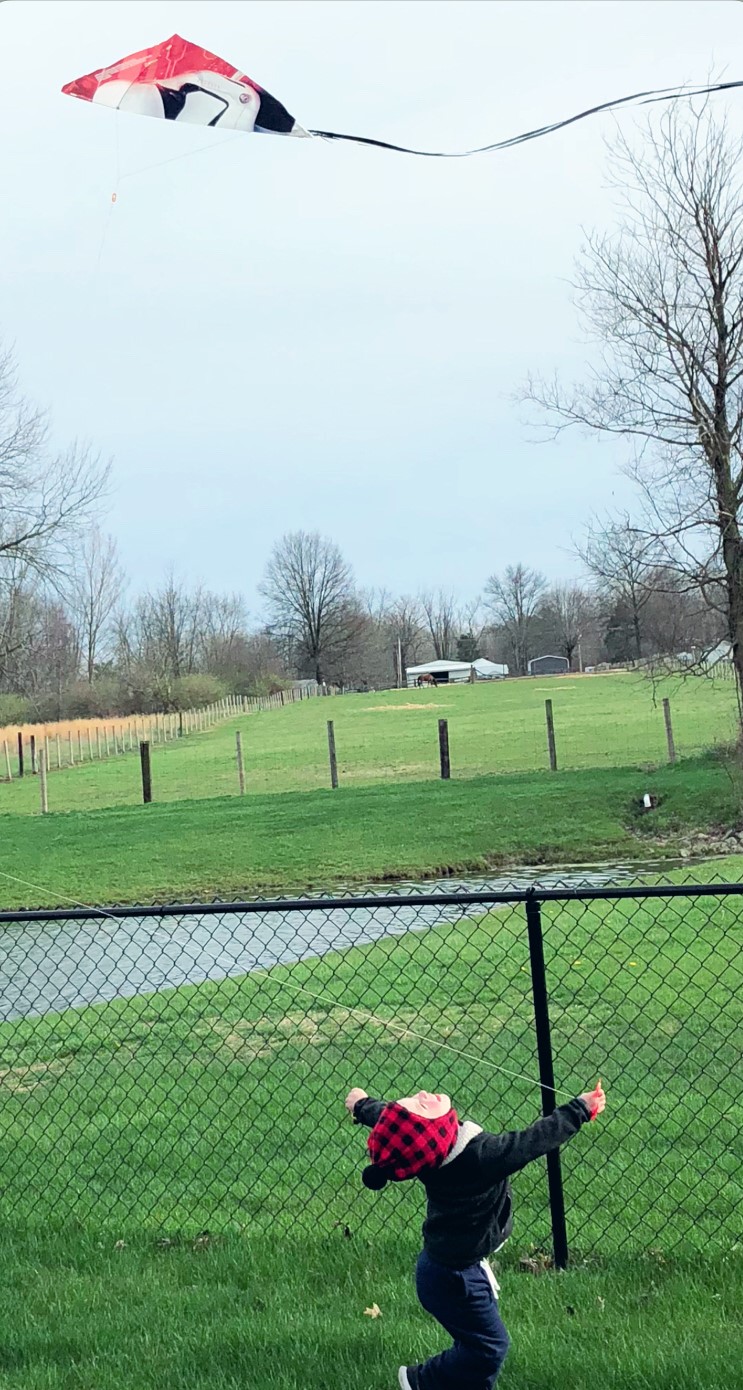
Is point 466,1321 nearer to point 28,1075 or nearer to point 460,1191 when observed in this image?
point 460,1191

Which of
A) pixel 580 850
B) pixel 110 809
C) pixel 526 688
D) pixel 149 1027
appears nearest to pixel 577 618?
pixel 526 688

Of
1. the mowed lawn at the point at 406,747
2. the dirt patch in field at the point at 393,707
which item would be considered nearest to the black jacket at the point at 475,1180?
the mowed lawn at the point at 406,747

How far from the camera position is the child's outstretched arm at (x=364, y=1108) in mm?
2938

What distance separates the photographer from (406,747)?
130 feet

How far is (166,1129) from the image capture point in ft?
19.4

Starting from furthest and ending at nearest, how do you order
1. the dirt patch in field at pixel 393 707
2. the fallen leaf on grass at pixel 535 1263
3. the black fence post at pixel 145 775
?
the dirt patch in field at pixel 393 707, the black fence post at pixel 145 775, the fallen leaf on grass at pixel 535 1263

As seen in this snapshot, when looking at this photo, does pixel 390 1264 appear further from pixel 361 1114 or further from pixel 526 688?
pixel 526 688

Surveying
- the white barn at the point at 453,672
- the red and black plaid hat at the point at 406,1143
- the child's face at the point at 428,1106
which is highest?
the white barn at the point at 453,672

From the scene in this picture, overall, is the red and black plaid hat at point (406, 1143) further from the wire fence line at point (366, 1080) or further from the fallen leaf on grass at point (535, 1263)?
the fallen leaf on grass at point (535, 1263)

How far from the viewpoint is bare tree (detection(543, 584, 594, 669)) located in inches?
3533

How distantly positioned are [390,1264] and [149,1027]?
432cm

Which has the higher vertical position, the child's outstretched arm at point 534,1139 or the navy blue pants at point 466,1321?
the child's outstretched arm at point 534,1139

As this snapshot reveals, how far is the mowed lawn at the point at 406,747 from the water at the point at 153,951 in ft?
33.6

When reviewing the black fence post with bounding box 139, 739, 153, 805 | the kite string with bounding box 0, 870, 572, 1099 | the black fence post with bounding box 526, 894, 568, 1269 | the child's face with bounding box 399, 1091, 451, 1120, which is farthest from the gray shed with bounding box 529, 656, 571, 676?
the child's face with bounding box 399, 1091, 451, 1120
